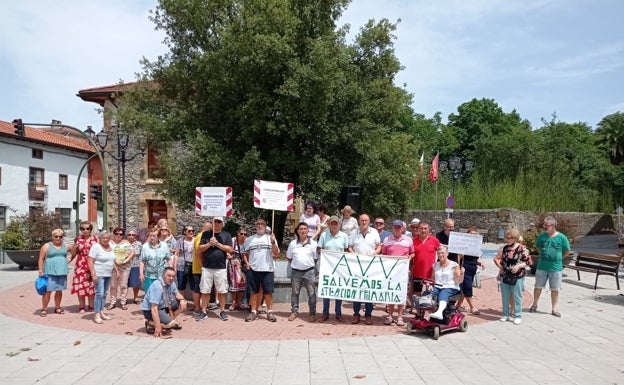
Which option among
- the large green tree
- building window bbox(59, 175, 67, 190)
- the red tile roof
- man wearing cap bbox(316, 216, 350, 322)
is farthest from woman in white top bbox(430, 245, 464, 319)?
building window bbox(59, 175, 67, 190)

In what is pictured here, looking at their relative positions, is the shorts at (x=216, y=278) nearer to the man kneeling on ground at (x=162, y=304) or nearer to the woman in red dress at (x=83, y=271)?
the man kneeling on ground at (x=162, y=304)

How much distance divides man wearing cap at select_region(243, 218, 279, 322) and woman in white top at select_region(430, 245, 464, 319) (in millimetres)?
2834

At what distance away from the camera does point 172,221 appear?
94.7ft

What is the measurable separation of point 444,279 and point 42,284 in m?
7.05

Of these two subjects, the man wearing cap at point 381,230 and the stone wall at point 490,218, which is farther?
the stone wall at point 490,218

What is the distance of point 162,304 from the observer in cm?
767

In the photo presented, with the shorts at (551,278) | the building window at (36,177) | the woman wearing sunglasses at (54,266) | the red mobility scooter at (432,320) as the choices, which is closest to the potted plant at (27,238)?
the woman wearing sunglasses at (54,266)

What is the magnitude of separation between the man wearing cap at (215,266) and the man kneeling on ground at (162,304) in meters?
0.97

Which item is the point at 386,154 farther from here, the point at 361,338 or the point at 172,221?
the point at 172,221

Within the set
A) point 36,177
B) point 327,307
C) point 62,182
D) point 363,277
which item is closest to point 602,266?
point 363,277

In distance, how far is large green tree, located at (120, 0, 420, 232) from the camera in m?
12.2

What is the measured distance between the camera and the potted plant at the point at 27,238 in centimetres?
1681

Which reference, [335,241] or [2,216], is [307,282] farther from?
[2,216]

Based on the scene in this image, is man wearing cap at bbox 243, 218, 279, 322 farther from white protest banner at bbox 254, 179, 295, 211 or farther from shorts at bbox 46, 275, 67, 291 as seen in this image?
shorts at bbox 46, 275, 67, 291
